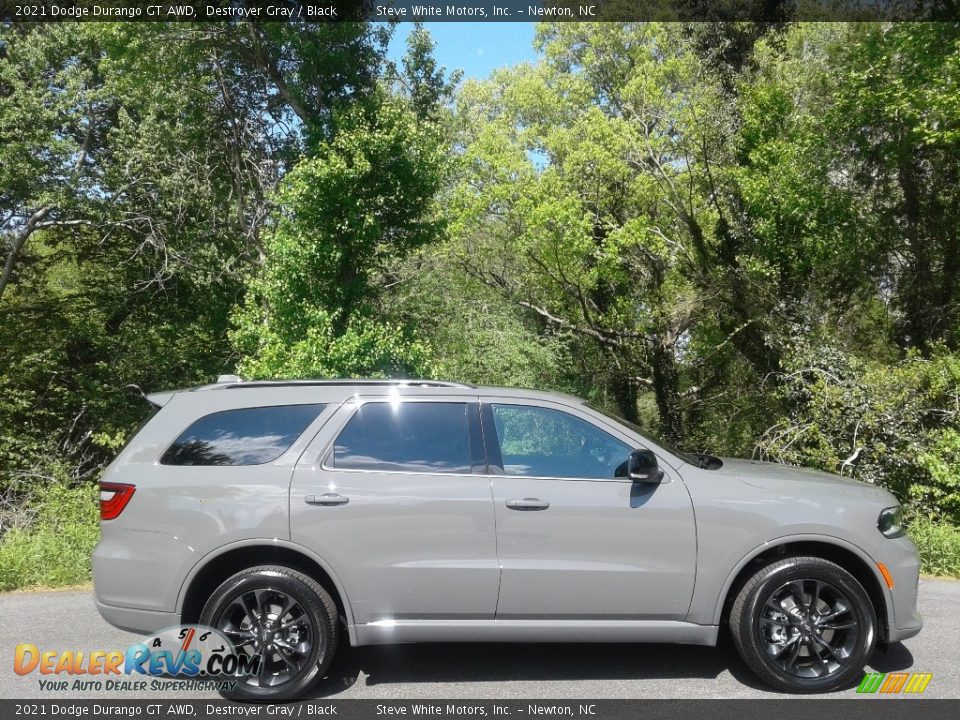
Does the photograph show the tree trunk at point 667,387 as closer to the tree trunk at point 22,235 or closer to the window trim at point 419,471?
the tree trunk at point 22,235

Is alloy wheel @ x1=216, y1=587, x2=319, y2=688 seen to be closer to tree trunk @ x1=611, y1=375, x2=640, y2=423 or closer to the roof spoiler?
the roof spoiler

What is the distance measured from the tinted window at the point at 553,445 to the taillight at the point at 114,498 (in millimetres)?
2217

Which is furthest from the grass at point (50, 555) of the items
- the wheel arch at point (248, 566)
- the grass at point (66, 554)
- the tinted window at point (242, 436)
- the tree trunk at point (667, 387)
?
the tree trunk at point (667, 387)

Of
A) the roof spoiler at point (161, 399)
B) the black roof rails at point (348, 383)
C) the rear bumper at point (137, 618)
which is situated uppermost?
the black roof rails at point (348, 383)

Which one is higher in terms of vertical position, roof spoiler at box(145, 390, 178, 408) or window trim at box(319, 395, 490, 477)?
roof spoiler at box(145, 390, 178, 408)

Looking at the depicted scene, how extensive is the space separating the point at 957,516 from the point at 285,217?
1028cm

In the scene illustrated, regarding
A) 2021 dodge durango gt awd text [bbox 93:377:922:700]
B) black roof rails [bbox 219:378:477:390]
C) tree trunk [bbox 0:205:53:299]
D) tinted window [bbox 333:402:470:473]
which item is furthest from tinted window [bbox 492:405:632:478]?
tree trunk [bbox 0:205:53:299]

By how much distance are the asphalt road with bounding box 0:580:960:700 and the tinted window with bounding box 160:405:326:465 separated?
1.37 metres

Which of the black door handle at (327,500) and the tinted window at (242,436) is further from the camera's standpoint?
the tinted window at (242,436)

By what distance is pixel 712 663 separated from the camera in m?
5.32

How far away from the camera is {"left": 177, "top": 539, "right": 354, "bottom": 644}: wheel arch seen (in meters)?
4.84

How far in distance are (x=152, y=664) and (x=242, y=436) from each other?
4.85 feet

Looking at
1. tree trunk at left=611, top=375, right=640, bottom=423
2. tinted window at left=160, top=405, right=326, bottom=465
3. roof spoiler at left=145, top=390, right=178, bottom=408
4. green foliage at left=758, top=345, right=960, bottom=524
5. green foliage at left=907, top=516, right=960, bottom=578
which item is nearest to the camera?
tinted window at left=160, top=405, right=326, bottom=465

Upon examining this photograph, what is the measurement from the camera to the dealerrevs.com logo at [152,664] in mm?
4801
